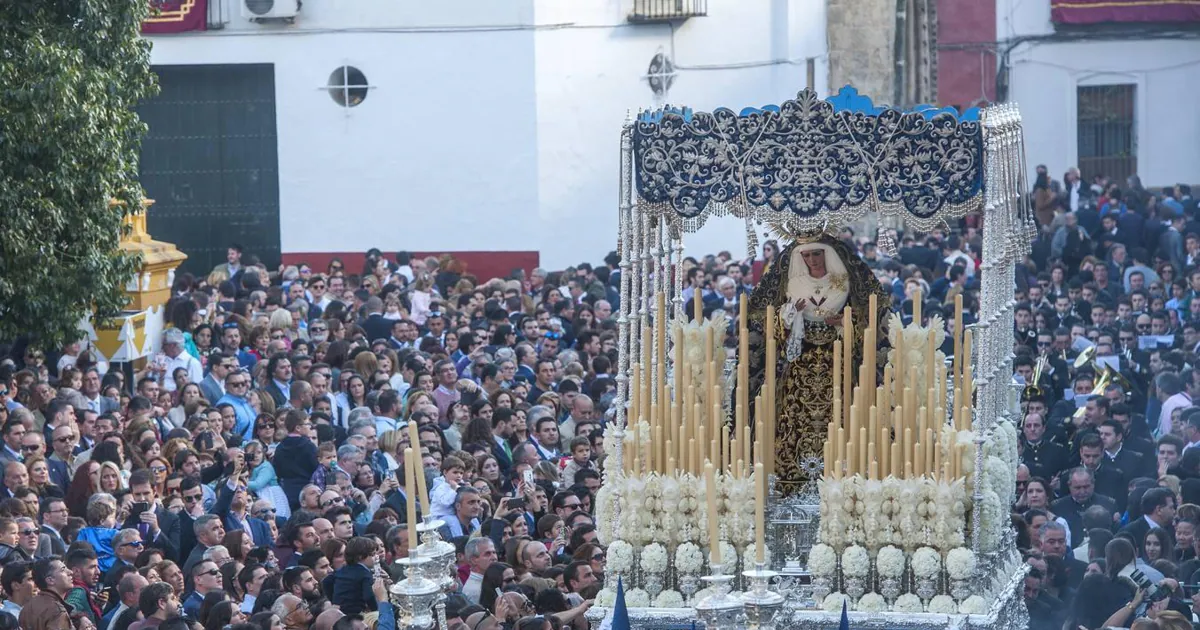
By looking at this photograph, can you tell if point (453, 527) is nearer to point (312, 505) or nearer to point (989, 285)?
point (312, 505)

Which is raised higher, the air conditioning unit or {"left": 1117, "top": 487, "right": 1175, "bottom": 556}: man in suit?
the air conditioning unit

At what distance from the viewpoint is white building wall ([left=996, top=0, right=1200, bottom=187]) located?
31.9 m

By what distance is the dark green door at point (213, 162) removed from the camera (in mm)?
25797

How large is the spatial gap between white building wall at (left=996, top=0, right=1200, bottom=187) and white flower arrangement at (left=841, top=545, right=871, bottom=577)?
2229 cm

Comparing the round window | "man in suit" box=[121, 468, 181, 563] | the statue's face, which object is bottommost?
"man in suit" box=[121, 468, 181, 563]

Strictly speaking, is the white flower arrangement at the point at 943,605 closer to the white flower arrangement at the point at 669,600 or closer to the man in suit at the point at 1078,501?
the white flower arrangement at the point at 669,600

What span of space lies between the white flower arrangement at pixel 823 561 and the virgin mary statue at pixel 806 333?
648 millimetres

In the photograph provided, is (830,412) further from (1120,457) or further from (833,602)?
Result: (1120,457)

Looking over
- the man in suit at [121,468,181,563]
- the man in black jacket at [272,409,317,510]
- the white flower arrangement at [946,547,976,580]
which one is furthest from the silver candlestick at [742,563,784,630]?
the man in black jacket at [272,409,317,510]

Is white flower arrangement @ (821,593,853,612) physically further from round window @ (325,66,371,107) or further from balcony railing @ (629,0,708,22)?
round window @ (325,66,371,107)

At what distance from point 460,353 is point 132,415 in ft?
12.7

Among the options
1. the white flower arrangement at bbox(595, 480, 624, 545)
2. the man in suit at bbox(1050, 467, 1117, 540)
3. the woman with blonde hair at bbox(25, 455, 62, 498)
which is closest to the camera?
the white flower arrangement at bbox(595, 480, 624, 545)

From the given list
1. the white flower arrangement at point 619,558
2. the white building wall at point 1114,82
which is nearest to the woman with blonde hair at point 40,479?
the white flower arrangement at point 619,558

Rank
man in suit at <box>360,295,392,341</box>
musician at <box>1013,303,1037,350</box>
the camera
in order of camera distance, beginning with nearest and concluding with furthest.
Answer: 1. the camera
2. musician at <box>1013,303,1037,350</box>
3. man in suit at <box>360,295,392,341</box>
